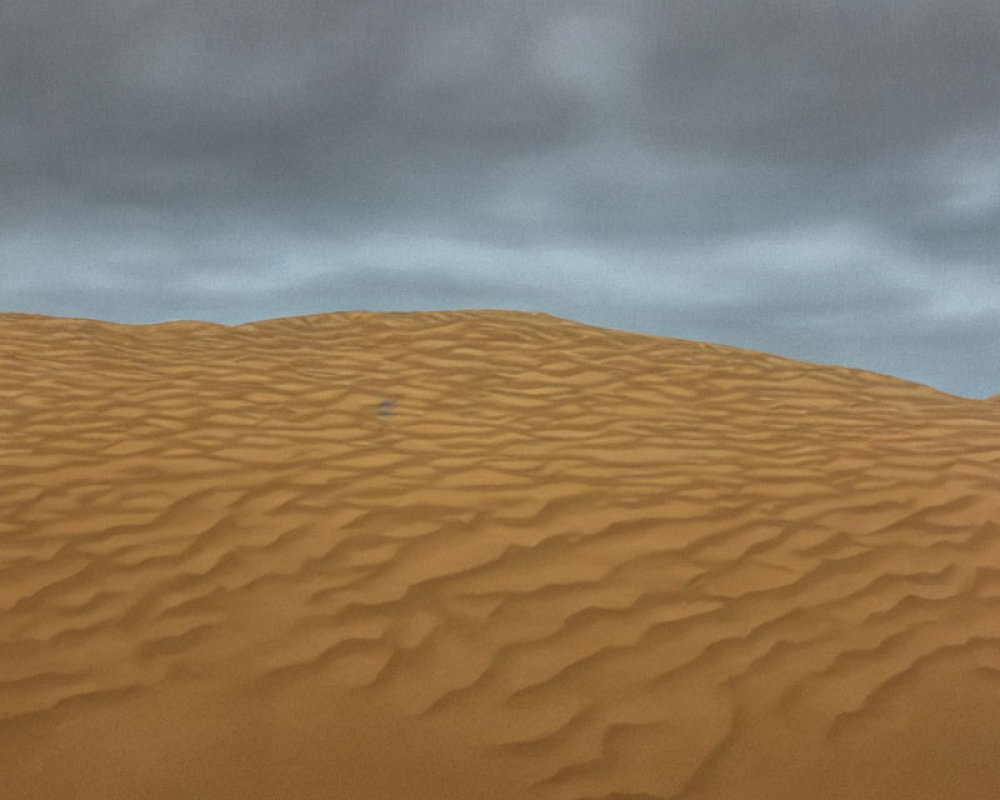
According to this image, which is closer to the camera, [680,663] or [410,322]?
[680,663]

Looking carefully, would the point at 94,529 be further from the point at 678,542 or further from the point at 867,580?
the point at 867,580

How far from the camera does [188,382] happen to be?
1062cm

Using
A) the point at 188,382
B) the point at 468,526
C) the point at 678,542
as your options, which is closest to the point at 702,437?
the point at 678,542

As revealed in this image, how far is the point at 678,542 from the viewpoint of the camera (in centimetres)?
637

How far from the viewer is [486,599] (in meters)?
5.55

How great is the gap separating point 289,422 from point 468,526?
3.34 meters

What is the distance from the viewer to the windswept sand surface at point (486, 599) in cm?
421

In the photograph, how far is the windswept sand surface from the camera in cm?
421

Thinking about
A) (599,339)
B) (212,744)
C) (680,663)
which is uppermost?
(599,339)

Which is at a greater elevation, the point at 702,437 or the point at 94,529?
the point at 702,437

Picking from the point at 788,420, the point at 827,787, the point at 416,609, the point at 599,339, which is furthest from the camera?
the point at 599,339

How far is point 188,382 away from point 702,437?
6039 mm

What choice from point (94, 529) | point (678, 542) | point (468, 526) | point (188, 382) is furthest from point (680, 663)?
point (188, 382)

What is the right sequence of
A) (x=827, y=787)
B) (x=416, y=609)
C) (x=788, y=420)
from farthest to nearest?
(x=788, y=420), (x=416, y=609), (x=827, y=787)
